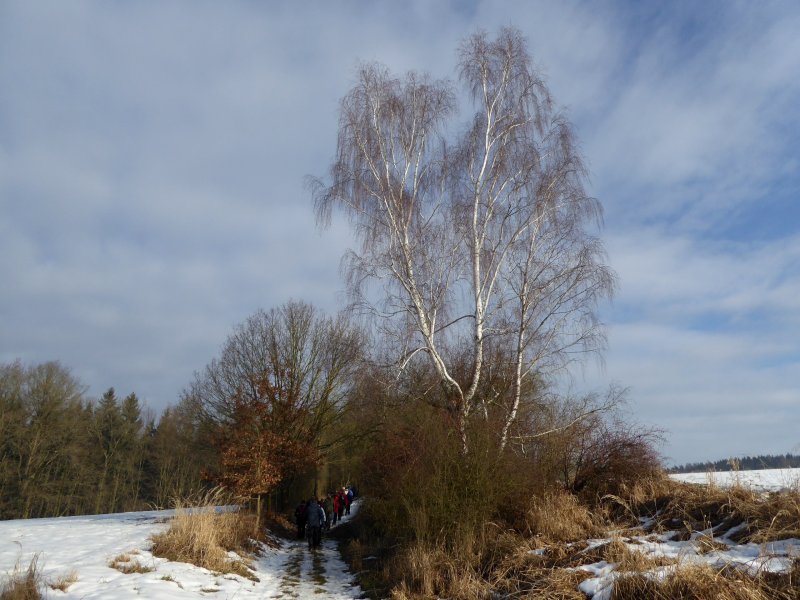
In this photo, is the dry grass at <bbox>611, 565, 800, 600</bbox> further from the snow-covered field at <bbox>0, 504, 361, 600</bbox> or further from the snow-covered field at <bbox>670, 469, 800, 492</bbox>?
the snow-covered field at <bbox>0, 504, 361, 600</bbox>

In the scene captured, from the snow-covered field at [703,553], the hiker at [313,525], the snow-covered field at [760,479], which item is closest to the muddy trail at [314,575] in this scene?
the hiker at [313,525]

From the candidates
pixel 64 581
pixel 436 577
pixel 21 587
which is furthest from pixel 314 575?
pixel 21 587

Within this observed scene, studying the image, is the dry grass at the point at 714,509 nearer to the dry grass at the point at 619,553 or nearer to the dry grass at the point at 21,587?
the dry grass at the point at 619,553

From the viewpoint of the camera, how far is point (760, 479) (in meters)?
9.61

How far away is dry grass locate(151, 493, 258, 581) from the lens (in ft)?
31.2

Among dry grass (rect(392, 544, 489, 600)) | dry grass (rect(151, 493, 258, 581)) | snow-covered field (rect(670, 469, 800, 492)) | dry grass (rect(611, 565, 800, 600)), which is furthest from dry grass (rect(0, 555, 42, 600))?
snow-covered field (rect(670, 469, 800, 492))

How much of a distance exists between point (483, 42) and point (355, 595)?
495 inches

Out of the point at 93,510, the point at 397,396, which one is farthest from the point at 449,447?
the point at 93,510

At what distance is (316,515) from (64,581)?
881cm

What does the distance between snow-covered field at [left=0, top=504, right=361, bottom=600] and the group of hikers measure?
4.85ft

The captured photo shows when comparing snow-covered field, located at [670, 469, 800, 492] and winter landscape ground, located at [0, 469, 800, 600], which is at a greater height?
snow-covered field, located at [670, 469, 800, 492]

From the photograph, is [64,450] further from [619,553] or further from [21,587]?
[619,553]

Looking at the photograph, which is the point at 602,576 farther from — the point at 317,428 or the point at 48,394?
the point at 48,394

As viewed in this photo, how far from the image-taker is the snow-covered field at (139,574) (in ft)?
24.1
